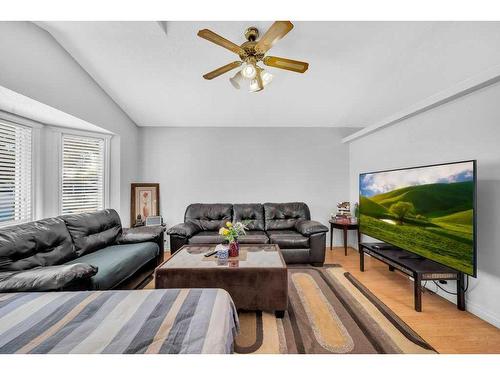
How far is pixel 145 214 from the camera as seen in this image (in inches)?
157

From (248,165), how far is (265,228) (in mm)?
1263

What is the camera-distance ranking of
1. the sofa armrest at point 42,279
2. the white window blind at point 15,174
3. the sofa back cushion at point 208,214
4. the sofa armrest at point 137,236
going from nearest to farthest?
1. the sofa armrest at point 42,279
2. the white window blind at point 15,174
3. the sofa armrest at point 137,236
4. the sofa back cushion at point 208,214

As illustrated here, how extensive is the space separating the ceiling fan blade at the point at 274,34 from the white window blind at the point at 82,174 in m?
2.99

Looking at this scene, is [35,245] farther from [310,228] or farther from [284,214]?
[284,214]

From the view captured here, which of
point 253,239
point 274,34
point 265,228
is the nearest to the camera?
point 274,34

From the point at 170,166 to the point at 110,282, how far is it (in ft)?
8.46

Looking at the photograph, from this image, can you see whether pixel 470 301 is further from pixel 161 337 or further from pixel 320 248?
pixel 161 337

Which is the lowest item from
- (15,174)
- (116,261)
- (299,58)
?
(116,261)

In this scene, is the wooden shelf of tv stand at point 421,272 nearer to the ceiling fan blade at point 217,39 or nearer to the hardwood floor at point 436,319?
the hardwood floor at point 436,319

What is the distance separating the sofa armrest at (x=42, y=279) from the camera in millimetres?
1401

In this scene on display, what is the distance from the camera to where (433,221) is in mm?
2057

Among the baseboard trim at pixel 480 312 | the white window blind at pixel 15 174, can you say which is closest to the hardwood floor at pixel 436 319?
the baseboard trim at pixel 480 312

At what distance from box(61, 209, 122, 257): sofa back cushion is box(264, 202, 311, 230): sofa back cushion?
2304 mm

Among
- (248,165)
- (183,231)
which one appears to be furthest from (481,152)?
(183,231)
